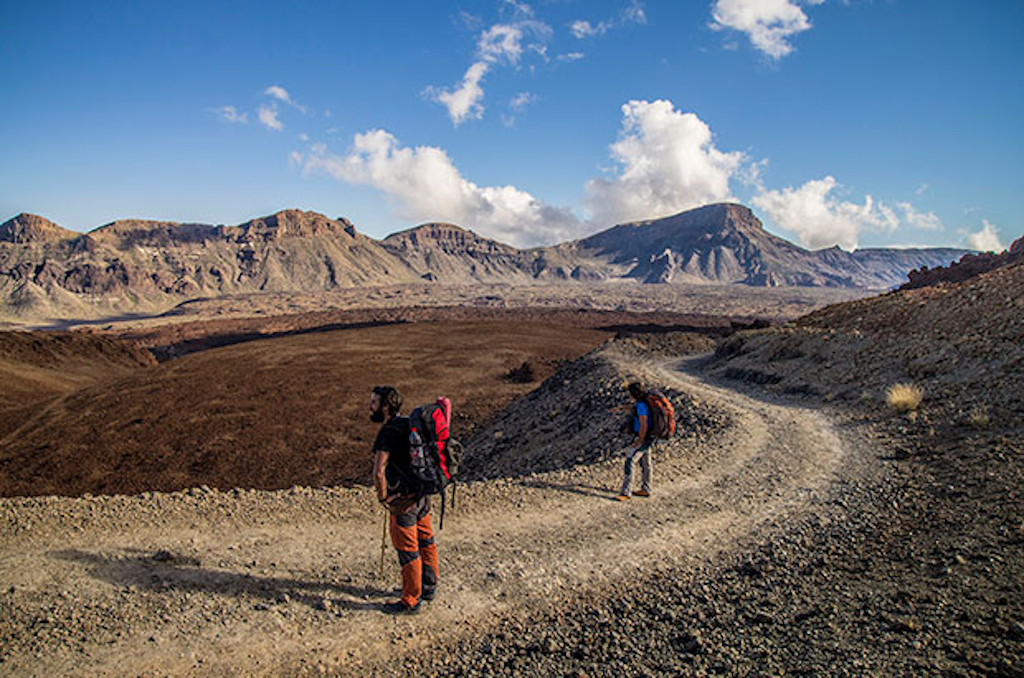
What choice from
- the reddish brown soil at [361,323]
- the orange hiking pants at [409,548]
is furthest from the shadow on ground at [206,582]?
the reddish brown soil at [361,323]

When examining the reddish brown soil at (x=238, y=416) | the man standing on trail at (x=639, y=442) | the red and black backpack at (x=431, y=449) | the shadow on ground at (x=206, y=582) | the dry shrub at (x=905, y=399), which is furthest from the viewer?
the reddish brown soil at (x=238, y=416)

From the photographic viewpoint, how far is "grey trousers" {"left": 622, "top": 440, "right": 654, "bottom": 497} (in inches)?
319

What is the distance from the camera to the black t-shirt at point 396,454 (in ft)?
16.0

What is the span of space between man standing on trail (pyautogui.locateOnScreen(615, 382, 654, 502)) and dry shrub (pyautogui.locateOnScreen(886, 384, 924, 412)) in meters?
8.69

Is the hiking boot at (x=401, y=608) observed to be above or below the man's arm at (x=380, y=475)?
below

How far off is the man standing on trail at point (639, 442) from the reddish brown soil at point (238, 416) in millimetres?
12964

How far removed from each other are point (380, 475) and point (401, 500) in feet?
1.13

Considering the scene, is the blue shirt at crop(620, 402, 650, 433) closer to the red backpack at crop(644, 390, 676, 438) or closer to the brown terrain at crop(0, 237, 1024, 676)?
the red backpack at crop(644, 390, 676, 438)

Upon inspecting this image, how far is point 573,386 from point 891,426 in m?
12.7

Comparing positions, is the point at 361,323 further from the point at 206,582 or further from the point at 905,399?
the point at 206,582

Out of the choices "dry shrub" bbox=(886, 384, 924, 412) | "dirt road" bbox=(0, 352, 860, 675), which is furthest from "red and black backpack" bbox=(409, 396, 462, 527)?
"dry shrub" bbox=(886, 384, 924, 412)

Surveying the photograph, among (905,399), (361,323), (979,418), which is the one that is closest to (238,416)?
(905,399)

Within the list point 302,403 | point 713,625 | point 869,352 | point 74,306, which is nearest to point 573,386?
point 869,352

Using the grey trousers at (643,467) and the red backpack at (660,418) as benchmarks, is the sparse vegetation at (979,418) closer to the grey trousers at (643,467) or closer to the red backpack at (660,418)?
the red backpack at (660,418)
